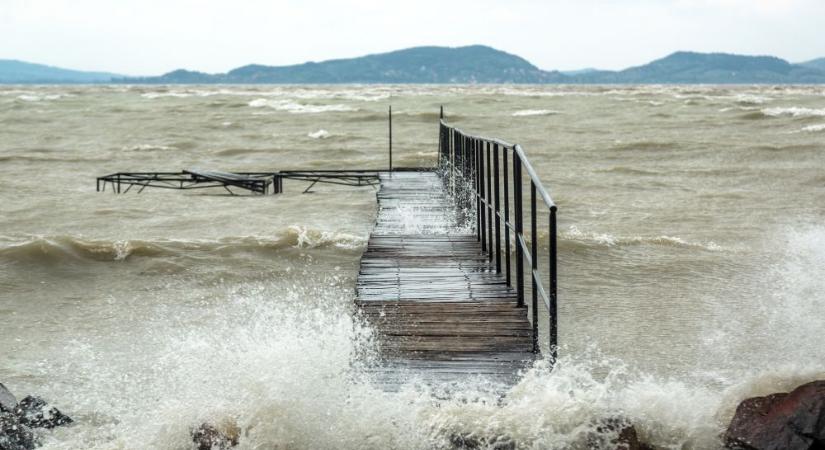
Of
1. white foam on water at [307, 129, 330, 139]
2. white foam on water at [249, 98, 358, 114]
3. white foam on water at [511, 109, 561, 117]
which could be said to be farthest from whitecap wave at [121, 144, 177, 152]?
white foam on water at [511, 109, 561, 117]

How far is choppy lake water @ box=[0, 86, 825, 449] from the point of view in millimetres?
5207

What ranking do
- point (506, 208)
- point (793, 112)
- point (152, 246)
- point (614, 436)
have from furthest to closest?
point (793, 112) → point (152, 246) → point (506, 208) → point (614, 436)

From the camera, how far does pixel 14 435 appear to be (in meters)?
5.57

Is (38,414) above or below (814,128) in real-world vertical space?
below

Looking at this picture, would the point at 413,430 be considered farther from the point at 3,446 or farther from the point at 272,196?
the point at 272,196

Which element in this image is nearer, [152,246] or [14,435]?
[14,435]

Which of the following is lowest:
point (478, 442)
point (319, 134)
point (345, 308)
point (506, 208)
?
point (345, 308)

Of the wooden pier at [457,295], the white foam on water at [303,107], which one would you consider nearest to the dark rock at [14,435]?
the wooden pier at [457,295]

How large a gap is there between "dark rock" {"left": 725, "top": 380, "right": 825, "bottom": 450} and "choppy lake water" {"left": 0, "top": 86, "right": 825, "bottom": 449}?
0.69ft

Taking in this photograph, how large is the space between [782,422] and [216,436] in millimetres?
3238

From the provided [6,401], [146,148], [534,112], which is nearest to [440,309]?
[6,401]

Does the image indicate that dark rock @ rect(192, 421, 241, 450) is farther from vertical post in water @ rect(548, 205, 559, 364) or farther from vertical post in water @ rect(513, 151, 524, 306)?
vertical post in water @ rect(513, 151, 524, 306)

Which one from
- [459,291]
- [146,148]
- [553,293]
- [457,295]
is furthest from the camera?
[146,148]

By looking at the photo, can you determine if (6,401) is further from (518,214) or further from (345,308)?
(345,308)
